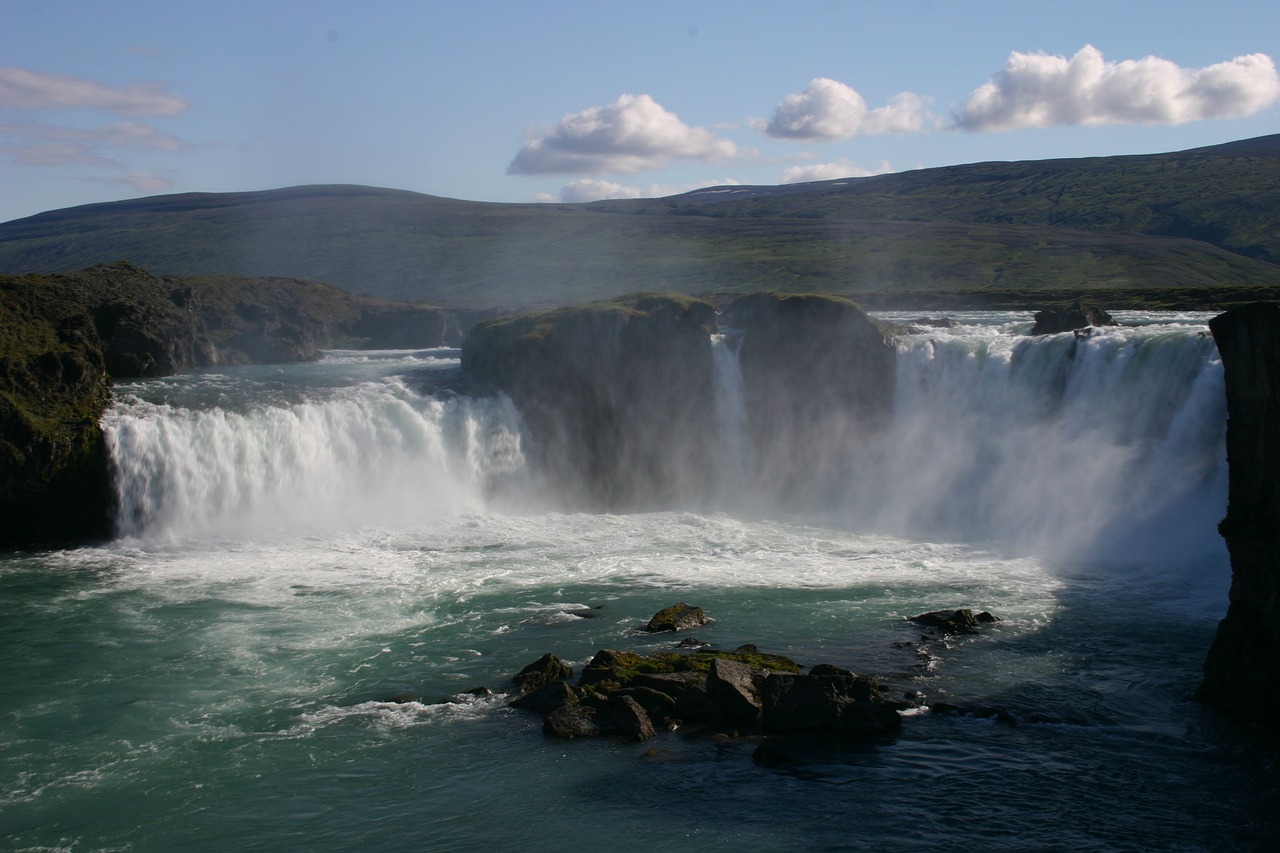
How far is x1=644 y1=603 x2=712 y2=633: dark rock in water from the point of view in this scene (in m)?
25.7

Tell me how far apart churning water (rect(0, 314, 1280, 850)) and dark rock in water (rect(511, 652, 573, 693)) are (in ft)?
1.56

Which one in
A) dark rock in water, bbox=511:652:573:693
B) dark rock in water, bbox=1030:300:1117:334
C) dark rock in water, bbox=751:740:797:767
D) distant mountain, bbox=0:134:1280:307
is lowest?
dark rock in water, bbox=751:740:797:767

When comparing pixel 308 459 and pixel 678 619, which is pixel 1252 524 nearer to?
pixel 678 619

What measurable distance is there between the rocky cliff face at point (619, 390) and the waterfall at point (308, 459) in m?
1.94

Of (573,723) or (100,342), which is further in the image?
(100,342)

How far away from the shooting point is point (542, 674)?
71.7ft

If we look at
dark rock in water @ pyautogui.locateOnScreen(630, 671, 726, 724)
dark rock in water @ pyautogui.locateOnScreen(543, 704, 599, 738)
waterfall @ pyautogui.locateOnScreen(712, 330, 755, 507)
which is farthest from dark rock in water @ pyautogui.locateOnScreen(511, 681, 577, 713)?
waterfall @ pyautogui.locateOnScreen(712, 330, 755, 507)

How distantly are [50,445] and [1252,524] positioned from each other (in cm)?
3373

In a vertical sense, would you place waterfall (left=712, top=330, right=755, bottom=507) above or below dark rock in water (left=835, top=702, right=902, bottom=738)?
above

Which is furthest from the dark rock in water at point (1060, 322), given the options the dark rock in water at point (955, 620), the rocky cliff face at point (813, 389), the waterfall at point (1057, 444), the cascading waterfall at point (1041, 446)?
the dark rock in water at point (955, 620)

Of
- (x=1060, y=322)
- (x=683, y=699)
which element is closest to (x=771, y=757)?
(x=683, y=699)

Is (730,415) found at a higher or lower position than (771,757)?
higher

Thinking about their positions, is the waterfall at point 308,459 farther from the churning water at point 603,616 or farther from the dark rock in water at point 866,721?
the dark rock in water at point 866,721

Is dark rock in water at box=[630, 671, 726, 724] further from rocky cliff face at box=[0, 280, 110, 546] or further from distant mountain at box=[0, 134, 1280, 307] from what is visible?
distant mountain at box=[0, 134, 1280, 307]
